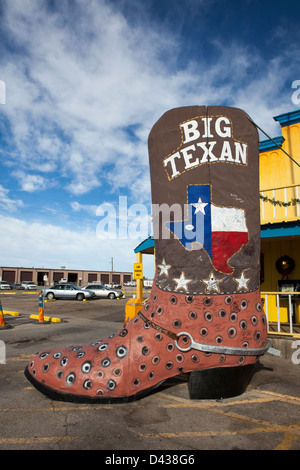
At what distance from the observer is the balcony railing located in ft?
24.2

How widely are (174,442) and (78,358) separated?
0.96 metres

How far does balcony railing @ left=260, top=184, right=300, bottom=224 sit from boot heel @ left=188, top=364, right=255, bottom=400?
5.50 meters

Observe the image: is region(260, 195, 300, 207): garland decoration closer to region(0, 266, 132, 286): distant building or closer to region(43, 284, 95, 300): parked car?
region(43, 284, 95, 300): parked car

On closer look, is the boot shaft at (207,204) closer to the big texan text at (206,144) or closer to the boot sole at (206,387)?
the big texan text at (206,144)

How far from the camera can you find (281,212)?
7.64m

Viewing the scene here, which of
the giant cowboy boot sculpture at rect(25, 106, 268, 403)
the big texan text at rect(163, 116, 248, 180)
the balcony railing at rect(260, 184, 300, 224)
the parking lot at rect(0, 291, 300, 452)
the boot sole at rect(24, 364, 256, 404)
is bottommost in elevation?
the parking lot at rect(0, 291, 300, 452)

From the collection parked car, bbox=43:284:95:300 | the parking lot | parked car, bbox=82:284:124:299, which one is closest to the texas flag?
the parking lot

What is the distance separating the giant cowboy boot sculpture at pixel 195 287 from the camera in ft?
7.69

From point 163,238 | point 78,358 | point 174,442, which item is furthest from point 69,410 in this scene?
point 163,238

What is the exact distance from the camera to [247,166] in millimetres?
2656

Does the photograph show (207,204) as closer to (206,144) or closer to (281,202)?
(206,144)

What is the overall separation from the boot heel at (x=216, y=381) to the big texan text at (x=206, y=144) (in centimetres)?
162

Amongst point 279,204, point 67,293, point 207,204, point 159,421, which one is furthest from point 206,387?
point 67,293

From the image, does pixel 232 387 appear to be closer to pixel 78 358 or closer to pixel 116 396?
pixel 116 396
